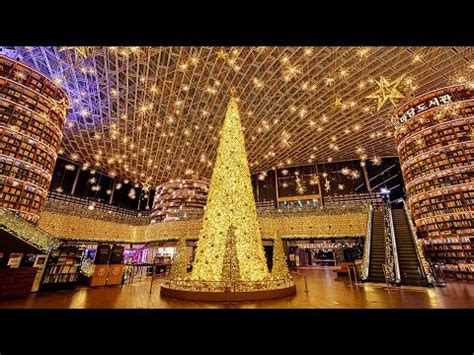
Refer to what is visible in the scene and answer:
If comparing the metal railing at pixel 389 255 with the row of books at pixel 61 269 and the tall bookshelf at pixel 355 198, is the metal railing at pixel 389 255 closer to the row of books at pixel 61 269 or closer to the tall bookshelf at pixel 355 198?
the row of books at pixel 61 269

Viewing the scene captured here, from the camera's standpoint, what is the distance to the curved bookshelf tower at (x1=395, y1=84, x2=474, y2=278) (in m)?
8.38

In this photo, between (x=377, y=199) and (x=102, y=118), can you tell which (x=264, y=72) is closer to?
(x=102, y=118)

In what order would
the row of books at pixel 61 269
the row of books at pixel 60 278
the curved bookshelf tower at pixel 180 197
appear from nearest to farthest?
the row of books at pixel 60 278 → the row of books at pixel 61 269 → the curved bookshelf tower at pixel 180 197

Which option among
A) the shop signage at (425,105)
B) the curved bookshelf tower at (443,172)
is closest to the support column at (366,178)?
the curved bookshelf tower at (443,172)

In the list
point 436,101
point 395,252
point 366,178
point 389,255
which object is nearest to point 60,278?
point 389,255

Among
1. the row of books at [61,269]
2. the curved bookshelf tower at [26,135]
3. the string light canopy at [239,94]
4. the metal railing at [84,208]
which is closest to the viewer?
the row of books at [61,269]

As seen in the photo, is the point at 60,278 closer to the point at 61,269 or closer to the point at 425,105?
the point at 61,269

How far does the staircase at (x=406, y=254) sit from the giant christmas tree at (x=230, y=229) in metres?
4.89

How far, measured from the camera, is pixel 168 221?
16.7 m

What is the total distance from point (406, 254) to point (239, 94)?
1080cm

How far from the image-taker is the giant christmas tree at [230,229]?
4.39 metres
